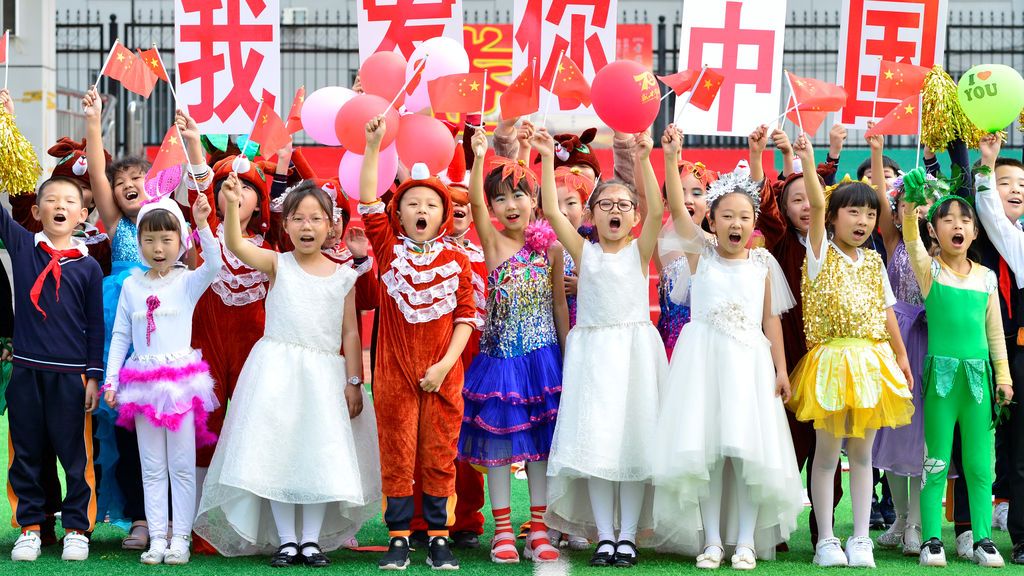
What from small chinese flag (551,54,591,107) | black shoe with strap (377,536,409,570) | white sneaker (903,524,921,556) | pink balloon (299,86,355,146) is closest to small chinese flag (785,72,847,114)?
small chinese flag (551,54,591,107)

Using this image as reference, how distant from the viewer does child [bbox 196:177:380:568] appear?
4.82 m

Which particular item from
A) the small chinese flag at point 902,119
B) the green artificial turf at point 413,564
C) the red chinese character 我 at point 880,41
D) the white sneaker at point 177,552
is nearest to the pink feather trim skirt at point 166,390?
the white sneaker at point 177,552

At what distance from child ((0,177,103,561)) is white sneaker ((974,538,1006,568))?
3627 mm

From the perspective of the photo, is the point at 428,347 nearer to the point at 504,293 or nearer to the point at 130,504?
the point at 504,293

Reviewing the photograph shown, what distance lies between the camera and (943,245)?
5180mm

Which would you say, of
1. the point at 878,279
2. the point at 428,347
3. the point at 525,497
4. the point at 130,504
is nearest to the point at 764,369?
the point at 878,279

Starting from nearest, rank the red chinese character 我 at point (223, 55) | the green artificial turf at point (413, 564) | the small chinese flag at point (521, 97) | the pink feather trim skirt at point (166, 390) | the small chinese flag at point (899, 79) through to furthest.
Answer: the green artificial turf at point (413, 564) → the pink feather trim skirt at point (166, 390) → the small chinese flag at point (521, 97) → the small chinese flag at point (899, 79) → the red chinese character 我 at point (223, 55)

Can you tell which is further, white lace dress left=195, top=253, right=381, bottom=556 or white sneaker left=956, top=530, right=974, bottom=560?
white sneaker left=956, top=530, right=974, bottom=560

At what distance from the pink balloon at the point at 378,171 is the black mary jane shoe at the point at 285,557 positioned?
4.79 ft

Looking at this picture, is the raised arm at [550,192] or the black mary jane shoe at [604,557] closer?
the black mary jane shoe at [604,557]

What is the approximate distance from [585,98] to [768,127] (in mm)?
856

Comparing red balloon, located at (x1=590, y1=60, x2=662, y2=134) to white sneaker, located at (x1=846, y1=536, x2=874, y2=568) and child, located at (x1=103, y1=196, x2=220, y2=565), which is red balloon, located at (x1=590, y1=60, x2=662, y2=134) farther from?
white sneaker, located at (x1=846, y1=536, x2=874, y2=568)

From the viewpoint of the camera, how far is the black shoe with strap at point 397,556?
4754 millimetres

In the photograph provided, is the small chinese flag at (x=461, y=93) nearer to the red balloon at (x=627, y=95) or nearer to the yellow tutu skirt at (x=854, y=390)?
the red balloon at (x=627, y=95)
